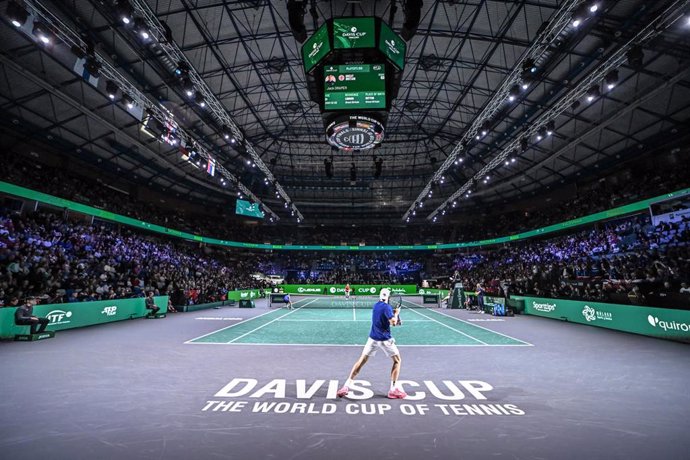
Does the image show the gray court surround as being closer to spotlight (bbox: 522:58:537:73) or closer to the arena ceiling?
the arena ceiling

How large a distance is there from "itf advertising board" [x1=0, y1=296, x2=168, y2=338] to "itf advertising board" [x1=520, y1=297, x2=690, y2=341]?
2209cm

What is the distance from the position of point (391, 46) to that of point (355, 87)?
6.96 feet

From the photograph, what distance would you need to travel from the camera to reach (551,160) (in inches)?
1257

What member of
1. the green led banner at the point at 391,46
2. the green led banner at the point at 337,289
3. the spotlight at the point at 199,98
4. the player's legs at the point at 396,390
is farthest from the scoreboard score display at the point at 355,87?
the green led banner at the point at 337,289

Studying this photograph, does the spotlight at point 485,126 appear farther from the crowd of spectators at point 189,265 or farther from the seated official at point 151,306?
the seated official at point 151,306

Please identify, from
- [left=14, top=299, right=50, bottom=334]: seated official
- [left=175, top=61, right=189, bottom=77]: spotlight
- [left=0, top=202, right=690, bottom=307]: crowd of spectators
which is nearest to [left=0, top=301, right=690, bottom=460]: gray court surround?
[left=14, top=299, right=50, bottom=334]: seated official

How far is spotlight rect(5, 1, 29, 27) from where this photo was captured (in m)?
10.1

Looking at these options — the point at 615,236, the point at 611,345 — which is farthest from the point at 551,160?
the point at 611,345

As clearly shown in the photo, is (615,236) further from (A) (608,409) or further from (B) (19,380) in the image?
(B) (19,380)

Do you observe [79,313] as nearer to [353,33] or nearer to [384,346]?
[384,346]

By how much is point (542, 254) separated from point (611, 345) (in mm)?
28574

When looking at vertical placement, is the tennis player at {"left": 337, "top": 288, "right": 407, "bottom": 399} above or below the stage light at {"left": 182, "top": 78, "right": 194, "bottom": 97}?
below

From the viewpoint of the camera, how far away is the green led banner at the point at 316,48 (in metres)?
12.9

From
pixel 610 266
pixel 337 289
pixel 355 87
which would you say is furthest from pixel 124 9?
pixel 337 289
